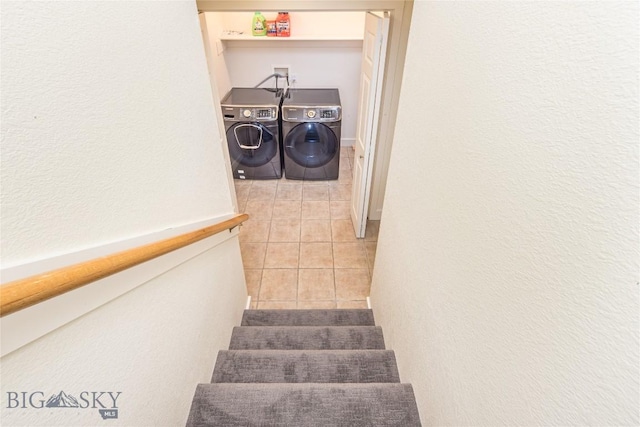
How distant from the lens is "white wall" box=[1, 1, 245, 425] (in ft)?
1.81

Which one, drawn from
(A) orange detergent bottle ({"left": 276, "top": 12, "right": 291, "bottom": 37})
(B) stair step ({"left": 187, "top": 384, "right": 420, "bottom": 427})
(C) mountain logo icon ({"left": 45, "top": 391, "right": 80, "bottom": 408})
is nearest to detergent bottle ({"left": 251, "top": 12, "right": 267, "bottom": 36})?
(A) orange detergent bottle ({"left": 276, "top": 12, "right": 291, "bottom": 37})

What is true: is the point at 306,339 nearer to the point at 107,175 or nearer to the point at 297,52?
the point at 107,175

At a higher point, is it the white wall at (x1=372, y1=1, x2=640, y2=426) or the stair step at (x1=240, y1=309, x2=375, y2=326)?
the white wall at (x1=372, y1=1, x2=640, y2=426)

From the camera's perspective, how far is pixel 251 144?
12.6 feet

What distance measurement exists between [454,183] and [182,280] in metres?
0.96

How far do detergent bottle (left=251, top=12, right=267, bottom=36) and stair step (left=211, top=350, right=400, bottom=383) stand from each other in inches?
150

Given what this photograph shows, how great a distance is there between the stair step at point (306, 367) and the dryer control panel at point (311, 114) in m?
2.72

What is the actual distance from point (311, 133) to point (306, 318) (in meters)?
2.31

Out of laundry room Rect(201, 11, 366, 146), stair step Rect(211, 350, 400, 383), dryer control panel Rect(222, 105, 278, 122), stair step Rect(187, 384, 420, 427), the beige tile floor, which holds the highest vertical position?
laundry room Rect(201, 11, 366, 146)

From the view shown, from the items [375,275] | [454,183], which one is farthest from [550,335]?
[375,275]

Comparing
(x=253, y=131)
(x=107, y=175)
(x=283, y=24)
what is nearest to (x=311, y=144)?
(x=253, y=131)

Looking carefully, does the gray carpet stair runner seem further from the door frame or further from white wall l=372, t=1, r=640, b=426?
the door frame

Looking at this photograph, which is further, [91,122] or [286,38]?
[286,38]

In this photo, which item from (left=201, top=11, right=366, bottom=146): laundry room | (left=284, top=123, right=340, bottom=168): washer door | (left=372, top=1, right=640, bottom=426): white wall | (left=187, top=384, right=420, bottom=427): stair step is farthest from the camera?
(left=201, top=11, right=366, bottom=146): laundry room
